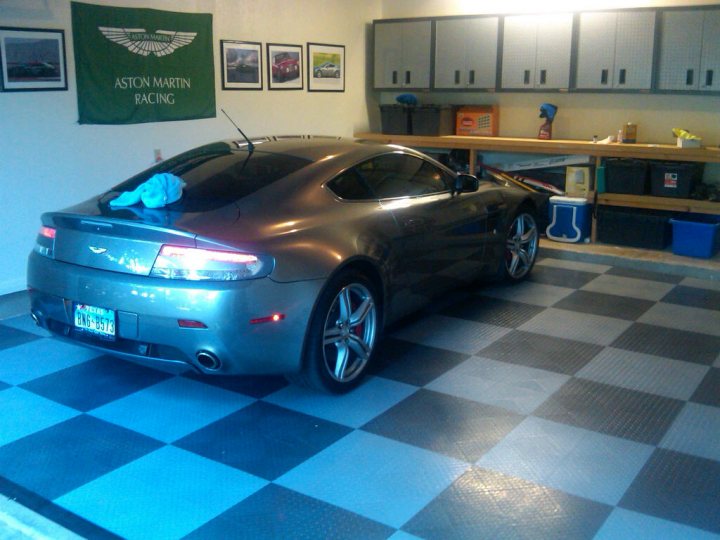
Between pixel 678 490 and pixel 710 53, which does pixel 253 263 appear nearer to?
pixel 678 490

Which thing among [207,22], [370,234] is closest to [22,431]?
[370,234]

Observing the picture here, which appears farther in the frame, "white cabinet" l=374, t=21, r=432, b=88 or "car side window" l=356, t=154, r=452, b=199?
"white cabinet" l=374, t=21, r=432, b=88

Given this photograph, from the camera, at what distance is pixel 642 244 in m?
7.59

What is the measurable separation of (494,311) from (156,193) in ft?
9.29

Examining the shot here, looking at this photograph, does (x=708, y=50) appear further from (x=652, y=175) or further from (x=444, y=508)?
(x=444, y=508)

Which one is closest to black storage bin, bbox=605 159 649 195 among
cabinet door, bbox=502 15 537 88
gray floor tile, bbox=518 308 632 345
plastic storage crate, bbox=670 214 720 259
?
plastic storage crate, bbox=670 214 720 259

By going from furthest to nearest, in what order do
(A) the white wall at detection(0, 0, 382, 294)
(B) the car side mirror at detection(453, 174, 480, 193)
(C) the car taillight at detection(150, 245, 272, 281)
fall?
(A) the white wall at detection(0, 0, 382, 294), (B) the car side mirror at detection(453, 174, 480, 193), (C) the car taillight at detection(150, 245, 272, 281)

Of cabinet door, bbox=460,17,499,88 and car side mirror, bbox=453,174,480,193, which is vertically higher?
cabinet door, bbox=460,17,499,88

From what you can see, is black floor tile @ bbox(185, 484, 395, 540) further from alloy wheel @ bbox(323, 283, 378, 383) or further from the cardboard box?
the cardboard box

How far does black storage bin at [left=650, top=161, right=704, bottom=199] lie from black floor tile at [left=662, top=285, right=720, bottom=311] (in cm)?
127

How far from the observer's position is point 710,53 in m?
7.27

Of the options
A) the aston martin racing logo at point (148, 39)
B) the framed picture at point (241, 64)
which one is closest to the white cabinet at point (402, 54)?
the framed picture at point (241, 64)

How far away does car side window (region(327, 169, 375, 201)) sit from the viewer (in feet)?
14.1

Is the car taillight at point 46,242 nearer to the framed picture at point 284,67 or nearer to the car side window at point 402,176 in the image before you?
the car side window at point 402,176
